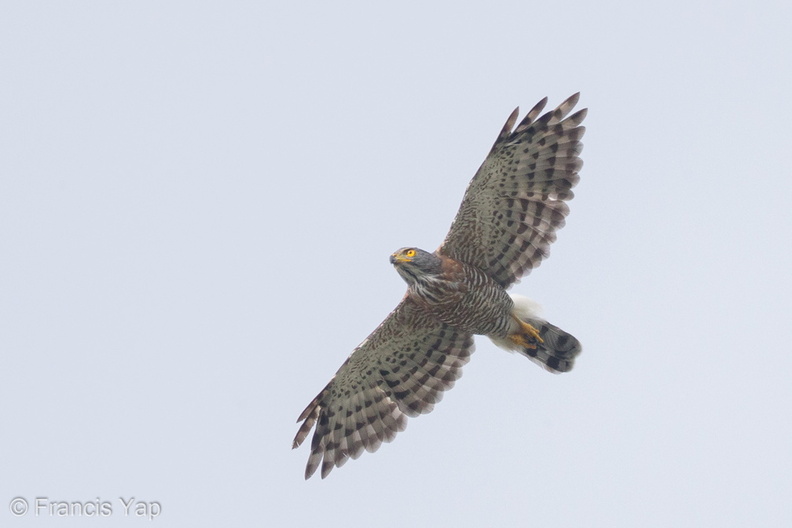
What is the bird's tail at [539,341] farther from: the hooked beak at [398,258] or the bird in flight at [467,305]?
the hooked beak at [398,258]

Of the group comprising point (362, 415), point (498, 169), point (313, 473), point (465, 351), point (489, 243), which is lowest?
point (313, 473)

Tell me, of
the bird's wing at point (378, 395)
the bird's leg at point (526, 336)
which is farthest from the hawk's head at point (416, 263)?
the bird's leg at point (526, 336)

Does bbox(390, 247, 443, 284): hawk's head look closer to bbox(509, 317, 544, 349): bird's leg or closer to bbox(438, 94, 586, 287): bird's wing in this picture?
bbox(438, 94, 586, 287): bird's wing

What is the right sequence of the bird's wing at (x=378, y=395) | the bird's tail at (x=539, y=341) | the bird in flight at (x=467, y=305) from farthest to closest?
the bird's wing at (x=378, y=395) → the bird's tail at (x=539, y=341) → the bird in flight at (x=467, y=305)

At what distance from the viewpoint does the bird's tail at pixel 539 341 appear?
54.2 ft

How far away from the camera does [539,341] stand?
16719mm

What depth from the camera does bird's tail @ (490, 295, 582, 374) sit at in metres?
16.5

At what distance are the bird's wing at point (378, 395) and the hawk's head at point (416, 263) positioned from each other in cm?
174

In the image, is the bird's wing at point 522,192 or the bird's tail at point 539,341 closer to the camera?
the bird's wing at point 522,192

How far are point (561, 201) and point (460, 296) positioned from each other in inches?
90.2

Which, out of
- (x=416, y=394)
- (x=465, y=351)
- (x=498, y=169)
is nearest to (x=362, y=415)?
(x=416, y=394)

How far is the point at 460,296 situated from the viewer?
15508 millimetres

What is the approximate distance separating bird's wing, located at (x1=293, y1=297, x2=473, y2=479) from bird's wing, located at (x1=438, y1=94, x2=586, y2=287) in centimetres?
164

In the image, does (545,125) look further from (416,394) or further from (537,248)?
(416,394)
